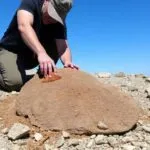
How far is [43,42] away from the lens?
7.67 meters

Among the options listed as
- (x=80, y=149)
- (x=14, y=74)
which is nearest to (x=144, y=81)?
(x=14, y=74)

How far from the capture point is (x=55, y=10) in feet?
22.4

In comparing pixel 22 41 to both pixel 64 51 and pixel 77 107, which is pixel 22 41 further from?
pixel 77 107

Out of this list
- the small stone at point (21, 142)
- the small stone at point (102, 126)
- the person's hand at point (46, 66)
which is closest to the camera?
the small stone at point (21, 142)

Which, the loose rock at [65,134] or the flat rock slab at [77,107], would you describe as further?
the flat rock slab at [77,107]

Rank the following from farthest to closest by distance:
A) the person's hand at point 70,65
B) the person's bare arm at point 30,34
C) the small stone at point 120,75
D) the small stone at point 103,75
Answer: the small stone at point 120,75
the small stone at point 103,75
the person's hand at point 70,65
the person's bare arm at point 30,34

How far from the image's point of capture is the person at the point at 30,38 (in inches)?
263

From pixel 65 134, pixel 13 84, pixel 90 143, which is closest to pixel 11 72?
pixel 13 84

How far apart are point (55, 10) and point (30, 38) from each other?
0.66 m

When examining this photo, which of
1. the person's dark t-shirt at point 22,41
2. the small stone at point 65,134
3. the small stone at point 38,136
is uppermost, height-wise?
the person's dark t-shirt at point 22,41

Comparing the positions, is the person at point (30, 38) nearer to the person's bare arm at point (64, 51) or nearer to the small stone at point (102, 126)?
the person's bare arm at point (64, 51)

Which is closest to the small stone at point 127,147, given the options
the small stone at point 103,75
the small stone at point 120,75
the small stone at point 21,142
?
the small stone at point 21,142

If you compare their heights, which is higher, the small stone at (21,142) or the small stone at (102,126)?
the small stone at (102,126)

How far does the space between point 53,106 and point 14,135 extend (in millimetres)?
643
